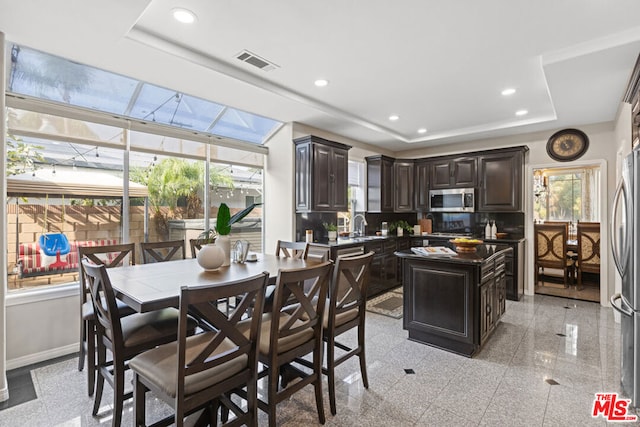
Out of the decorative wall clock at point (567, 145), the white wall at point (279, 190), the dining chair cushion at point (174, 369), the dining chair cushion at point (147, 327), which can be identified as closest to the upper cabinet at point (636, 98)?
the decorative wall clock at point (567, 145)

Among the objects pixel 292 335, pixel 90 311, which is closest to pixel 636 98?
pixel 292 335

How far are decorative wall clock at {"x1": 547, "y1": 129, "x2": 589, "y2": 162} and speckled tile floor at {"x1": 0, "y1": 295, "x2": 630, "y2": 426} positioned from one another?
8.99 ft

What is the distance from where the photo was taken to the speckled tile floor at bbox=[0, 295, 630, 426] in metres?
2.11

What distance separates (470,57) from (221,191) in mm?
3481

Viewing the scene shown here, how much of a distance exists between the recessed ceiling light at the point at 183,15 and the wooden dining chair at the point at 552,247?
6.01 meters

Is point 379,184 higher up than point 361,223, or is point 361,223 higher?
point 379,184

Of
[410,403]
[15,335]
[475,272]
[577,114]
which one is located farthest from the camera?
[577,114]

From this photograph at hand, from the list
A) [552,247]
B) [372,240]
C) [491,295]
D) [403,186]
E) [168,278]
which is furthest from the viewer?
[403,186]

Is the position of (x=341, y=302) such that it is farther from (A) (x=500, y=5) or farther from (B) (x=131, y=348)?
(A) (x=500, y=5)

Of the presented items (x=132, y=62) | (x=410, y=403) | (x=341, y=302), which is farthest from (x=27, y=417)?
(x=132, y=62)

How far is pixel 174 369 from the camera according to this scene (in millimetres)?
1583

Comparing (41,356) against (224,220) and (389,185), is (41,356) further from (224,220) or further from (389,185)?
(389,185)

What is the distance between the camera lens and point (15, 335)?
2.79 metres

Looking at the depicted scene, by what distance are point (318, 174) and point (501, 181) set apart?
3223mm
